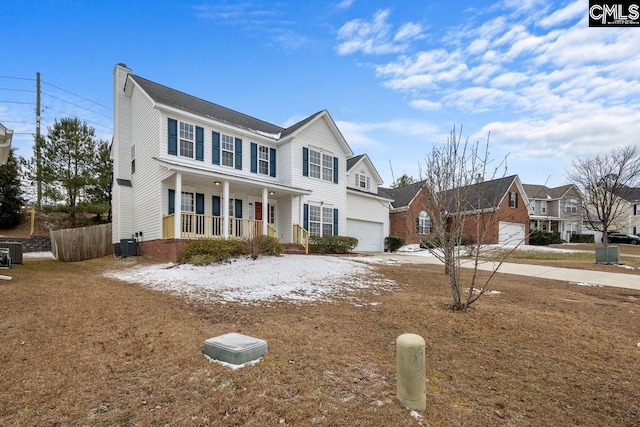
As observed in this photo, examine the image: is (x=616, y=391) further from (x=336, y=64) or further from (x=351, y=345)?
(x=336, y=64)

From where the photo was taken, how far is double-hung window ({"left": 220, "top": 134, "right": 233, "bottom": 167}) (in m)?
15.3

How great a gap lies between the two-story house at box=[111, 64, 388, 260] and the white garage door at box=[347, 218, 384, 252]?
2.93 meters

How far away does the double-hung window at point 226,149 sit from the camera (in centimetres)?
1530

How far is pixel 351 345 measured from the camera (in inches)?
158

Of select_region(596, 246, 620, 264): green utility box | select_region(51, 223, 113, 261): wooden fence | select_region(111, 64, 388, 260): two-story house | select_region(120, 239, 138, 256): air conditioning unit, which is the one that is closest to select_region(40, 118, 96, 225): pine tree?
select_region(111, 64, 388, 260): two-story house

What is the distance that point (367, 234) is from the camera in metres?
23.1

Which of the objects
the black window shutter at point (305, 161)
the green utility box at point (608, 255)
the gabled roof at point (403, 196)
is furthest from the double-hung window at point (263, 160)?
the green utility box at point (608, 255)

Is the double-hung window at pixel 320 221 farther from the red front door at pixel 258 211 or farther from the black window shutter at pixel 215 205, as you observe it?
the black window shutter at pixel 215 205

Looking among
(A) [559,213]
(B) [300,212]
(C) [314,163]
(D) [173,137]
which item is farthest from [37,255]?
(A) [559,213]

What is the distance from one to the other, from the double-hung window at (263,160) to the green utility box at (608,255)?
55.4 feet

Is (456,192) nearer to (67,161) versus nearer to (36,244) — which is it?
(36,244)

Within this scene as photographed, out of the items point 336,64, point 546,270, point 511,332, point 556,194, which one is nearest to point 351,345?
point 511,332

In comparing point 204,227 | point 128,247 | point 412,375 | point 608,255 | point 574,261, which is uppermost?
point 204,227

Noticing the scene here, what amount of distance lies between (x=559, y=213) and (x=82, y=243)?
148 feet
